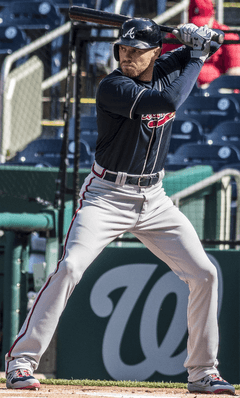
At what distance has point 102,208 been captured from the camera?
8.36 feet

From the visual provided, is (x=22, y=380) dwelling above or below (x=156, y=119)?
below

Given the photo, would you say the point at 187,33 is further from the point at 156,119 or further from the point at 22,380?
the point at 22,380

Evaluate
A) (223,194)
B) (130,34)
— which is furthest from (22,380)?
(223,194)

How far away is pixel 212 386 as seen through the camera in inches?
101

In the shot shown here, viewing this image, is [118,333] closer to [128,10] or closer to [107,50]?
[107,50]

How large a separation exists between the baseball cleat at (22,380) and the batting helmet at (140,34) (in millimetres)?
1522

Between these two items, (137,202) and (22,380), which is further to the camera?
(137,202)

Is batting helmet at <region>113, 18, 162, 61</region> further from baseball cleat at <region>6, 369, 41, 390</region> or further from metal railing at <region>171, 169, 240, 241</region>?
metal railing at <region>171, 169, 240, 241</region>

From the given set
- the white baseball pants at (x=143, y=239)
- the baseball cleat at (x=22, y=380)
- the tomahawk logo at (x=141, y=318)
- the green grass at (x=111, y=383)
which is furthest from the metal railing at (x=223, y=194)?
the baseball cleat at (x=22, y=380)

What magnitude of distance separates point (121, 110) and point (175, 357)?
1.88 m

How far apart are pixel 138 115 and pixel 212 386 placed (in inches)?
51.2

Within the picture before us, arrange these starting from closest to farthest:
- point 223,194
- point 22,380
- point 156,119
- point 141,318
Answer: point 22,380 < point 156,119 < point 141,318 < point 223,194

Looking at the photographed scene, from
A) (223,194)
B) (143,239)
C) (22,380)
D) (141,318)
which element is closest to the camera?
(22,380)

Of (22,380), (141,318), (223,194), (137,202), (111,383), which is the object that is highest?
(137,202)
